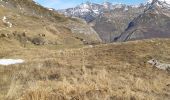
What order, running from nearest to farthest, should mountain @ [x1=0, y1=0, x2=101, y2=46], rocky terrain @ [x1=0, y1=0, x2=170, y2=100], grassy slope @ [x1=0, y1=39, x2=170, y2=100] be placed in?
grassy slope @ [x1=0, y1=39, x2=170, y2=100] < rocky terrain @ [x1=0, y1=0, x2=170, y2=100] < mountain @ [x1=0, y1=0, x2=101, y2=46]

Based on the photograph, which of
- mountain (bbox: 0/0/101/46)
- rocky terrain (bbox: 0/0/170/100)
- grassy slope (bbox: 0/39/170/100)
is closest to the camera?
grassy slope (bbox: 0/39/170/100)

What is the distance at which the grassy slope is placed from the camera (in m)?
12.5

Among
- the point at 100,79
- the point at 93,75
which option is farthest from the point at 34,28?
the point at 100,79

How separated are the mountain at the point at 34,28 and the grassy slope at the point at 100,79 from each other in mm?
42551

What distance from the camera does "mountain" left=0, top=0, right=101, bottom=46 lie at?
9485 cm

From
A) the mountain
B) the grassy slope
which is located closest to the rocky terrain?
the grassy slope

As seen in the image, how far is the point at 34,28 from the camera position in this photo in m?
112

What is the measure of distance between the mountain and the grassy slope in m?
42.6

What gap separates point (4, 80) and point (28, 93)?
5.60 m

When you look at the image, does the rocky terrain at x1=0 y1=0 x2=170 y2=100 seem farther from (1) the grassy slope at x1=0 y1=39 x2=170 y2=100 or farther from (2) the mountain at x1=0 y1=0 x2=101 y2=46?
(2) the mountain at x1=0 y1=0 x2=101 y2=46

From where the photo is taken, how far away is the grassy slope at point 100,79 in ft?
41.1

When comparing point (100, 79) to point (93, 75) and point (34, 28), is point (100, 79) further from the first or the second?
point (34, 28)

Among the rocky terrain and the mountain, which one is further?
the mountain

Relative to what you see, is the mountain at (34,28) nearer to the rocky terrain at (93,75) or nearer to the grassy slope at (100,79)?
the rocky terrain at (93,75)
